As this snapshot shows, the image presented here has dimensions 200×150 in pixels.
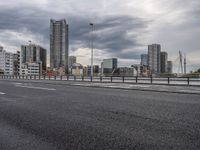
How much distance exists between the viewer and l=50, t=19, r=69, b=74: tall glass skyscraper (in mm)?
127900

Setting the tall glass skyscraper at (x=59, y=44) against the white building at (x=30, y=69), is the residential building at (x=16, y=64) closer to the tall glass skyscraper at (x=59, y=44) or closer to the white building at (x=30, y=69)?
the white building at (x=30, y=69)

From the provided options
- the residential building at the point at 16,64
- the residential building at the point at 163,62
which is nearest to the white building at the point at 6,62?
the residential building at the point at 16,64

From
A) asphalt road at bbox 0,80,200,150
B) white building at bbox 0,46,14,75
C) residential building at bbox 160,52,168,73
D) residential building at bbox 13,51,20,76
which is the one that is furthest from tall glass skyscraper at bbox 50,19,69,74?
asphalt road at bbox 0,80,200,150

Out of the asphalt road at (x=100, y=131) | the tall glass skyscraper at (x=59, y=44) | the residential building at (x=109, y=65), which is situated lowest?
the asphalt road at (x=100, y=131)

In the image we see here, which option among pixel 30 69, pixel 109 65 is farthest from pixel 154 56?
pixel 30 69

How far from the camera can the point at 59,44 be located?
141 metres

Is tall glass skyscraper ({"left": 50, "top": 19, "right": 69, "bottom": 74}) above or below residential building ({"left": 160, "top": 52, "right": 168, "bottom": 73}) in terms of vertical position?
above

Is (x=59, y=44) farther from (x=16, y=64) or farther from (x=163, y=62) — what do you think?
(x=163, y=62)

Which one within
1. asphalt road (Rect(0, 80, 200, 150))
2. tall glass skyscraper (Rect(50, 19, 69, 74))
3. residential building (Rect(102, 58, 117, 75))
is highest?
tall glass skyscraper (Rect(50, 19, 69, 74))

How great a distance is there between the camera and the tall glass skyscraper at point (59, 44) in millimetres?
127900

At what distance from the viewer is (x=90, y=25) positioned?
4616 cm

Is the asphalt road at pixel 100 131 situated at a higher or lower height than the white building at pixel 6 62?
lower

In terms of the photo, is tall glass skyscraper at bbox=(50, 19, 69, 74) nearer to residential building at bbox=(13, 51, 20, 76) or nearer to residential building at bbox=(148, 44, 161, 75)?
residential building at bbox=(13, 51, 20, 76)

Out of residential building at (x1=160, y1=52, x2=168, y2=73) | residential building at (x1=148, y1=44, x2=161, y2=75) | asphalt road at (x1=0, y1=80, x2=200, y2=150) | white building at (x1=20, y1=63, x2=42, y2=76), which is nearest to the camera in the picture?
asphalt road at (x1=0, y1=80, x2=200, y2=150)
